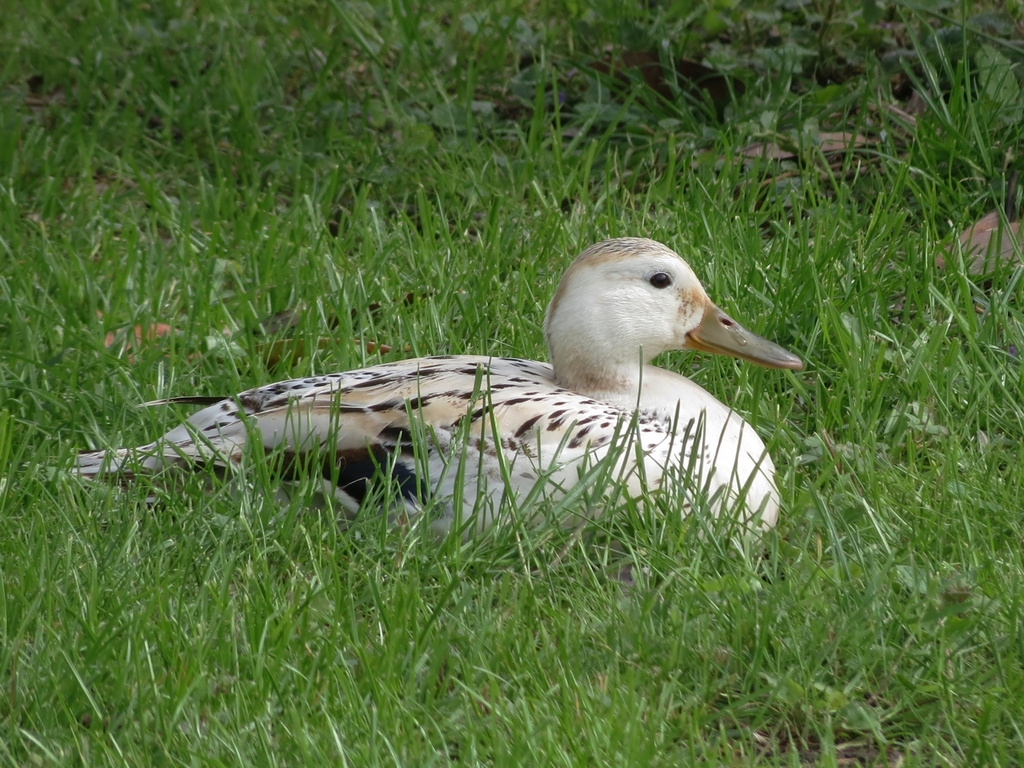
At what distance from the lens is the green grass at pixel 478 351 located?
2762mm

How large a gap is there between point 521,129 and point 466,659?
140 inches

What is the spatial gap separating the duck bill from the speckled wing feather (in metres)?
0.35

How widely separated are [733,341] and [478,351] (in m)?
0.96

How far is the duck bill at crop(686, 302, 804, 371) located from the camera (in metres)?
3.80

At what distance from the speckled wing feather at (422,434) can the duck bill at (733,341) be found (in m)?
0.35

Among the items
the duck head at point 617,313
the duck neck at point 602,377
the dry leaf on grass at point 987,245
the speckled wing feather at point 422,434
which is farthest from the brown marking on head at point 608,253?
the dry leaf on grass at point 987,245

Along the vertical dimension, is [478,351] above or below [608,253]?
below

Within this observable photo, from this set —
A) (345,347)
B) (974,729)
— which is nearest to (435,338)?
(345,347)

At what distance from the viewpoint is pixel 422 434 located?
3406 millimetres

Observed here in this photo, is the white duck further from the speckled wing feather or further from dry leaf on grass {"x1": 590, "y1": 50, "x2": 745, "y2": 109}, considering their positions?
dry leaf on grass {"x1": 590, "y1": 50, "x2": 745, "y2": 109}

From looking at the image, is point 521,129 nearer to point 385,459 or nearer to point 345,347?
point 345,347

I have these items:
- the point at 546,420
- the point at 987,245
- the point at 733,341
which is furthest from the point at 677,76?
the point at 546,420

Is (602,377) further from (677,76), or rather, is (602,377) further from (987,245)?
(677,76)

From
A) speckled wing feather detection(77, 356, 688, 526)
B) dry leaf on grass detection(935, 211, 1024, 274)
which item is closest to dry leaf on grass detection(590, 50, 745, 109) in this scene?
dry leaf on grass detection(935, 211, 1024, 274)
